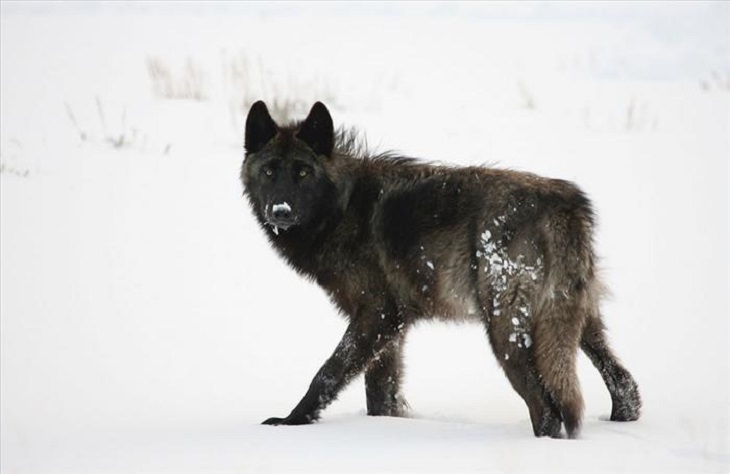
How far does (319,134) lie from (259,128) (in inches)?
15.6

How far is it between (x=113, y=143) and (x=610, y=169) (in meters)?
5.80

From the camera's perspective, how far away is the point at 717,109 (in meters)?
14.0

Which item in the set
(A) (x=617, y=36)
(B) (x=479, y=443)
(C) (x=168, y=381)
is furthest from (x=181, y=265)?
(A) (x=617, y=36)

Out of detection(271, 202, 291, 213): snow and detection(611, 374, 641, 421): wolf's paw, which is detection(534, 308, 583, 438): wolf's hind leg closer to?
detection(611, 374, 641, 421): wolf's paw

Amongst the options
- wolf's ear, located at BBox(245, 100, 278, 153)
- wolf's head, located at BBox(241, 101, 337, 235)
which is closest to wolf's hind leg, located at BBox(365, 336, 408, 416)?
wolf's head, located at BBox(241, 101, 337, 235)

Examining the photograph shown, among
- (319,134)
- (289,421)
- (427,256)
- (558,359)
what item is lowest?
(289,421)

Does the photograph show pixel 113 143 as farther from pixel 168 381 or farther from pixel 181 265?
pixel 168 381

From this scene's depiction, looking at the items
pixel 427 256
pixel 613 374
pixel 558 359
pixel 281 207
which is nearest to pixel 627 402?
pixel 613 374

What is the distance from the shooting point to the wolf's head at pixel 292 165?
670 centimetres

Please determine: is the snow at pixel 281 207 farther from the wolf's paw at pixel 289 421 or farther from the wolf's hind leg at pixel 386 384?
the wolf's paw at pixel 289 421

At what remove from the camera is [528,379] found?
19.7 ft

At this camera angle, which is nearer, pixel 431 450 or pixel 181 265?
pixel 431 450

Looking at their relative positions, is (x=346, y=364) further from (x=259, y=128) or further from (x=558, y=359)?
(x=259, y=128)

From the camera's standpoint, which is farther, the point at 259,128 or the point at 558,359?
the point at 259,128
